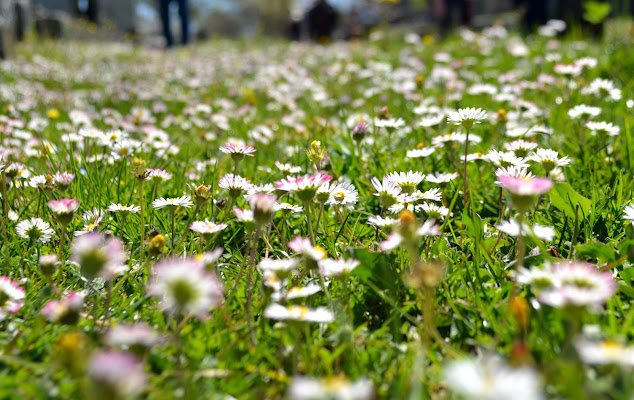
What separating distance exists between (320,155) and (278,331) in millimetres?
524

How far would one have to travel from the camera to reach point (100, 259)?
32.7 inches

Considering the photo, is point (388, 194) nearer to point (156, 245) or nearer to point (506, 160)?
point (506, 160)

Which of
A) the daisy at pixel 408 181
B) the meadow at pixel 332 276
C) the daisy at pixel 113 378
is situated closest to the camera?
the daisy at pixel 113 378

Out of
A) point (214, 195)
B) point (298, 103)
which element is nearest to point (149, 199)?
point (214, 195)

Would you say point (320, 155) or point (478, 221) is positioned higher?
point (320, 155)

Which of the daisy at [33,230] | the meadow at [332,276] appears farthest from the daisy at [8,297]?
the daisy at [33,230]

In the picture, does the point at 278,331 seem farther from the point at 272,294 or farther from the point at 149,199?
the point at 149,199

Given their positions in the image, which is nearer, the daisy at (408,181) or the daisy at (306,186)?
the daisy at (306,186)

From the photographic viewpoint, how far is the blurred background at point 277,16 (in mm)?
7980

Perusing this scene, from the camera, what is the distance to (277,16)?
28.0 meters

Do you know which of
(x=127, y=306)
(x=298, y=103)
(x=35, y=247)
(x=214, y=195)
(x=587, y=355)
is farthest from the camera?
(x=298, y=103)

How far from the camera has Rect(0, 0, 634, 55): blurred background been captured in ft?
26.2

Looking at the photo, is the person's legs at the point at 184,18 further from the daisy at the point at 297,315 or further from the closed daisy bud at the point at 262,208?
the daisy at the point at 297,315

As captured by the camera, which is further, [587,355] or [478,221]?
[478,221]
